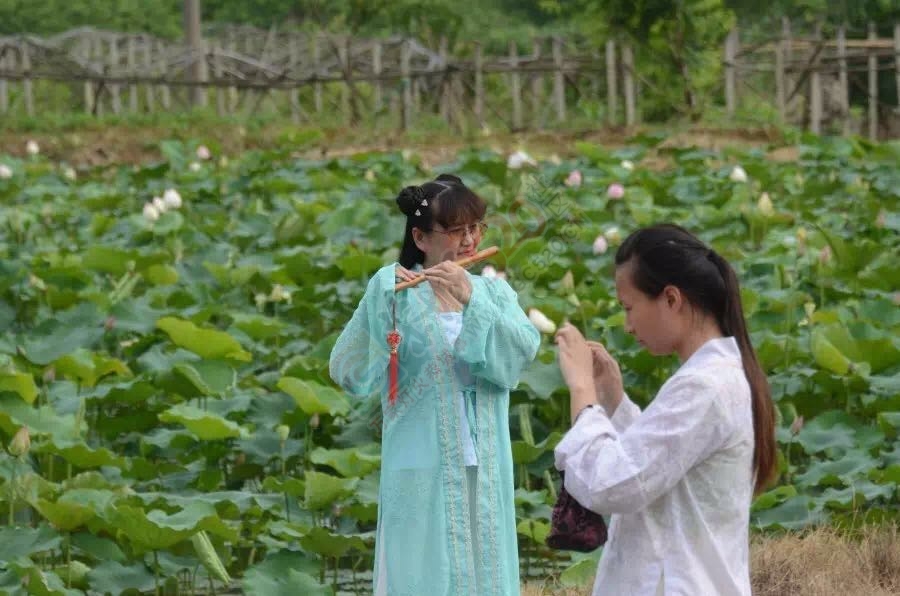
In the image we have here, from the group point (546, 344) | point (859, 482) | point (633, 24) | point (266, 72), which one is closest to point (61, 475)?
point (546, 344)

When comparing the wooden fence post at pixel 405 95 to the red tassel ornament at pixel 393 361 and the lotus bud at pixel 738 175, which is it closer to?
the lotus bud at pixel 738 175

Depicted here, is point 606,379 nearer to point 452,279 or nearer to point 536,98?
point 452,279

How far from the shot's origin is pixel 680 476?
2273mm

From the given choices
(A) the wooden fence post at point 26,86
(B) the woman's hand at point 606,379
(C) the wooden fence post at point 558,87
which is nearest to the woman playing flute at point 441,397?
(B) the woman's hand at point 606,379

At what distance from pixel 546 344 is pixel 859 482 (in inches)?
63.2

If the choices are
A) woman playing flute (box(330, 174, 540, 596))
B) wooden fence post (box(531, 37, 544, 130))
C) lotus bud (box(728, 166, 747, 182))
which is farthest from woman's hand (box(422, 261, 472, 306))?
wooden fence post (box(531, 37, 544, 130))

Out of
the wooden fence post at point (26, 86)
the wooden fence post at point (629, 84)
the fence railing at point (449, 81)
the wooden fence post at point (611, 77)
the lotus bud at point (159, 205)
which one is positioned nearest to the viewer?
the lotus bud at point (159, 205)

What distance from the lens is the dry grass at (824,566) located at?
3.58 m

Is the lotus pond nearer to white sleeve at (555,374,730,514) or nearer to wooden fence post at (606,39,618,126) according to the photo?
white sleeve at (555,374,730,514)

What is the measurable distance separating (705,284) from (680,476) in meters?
0.27

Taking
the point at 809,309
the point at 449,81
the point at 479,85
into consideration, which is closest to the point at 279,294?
the point at 809,309

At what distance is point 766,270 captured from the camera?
6.68m

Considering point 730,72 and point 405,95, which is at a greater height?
point 730,72

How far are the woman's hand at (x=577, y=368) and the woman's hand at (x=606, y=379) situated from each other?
0.14ft
